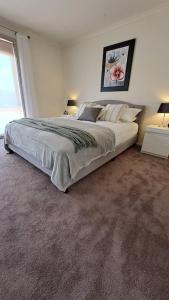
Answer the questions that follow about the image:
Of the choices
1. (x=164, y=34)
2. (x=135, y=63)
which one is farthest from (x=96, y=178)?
(x=164, y=34)

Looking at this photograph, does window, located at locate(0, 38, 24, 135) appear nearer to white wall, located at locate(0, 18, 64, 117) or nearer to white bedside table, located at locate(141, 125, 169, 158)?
white wall, located at locate(0, 18, 64, 117)

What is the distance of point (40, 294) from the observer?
0.83 metres

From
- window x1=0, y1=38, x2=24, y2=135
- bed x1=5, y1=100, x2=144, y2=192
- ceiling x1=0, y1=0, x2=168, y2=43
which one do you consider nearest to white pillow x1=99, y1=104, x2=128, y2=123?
bed x1=5, y1=100, x2=144, y2=192

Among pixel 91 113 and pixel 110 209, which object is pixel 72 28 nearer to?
pixel 91 113

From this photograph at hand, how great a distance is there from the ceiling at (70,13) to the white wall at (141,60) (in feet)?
0.71

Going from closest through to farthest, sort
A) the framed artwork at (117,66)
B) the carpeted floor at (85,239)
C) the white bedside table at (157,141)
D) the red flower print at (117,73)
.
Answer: the carpeted floor at (85,239), the white bedside table at (157,141), the framed artwork at (117,66), the red flower print at (117,73)

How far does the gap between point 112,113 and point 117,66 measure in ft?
4.09

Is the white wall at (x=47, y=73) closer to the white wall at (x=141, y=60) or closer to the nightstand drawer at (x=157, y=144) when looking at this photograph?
the white wall at (x=141, y=60)

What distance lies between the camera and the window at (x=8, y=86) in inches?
130

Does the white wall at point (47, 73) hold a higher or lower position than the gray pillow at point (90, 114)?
higher

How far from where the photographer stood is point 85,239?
116 centimetres

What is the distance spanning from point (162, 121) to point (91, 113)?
Answer: 1.55 m

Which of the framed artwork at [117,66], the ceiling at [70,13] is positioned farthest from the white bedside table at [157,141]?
the ceiling at [70,13]

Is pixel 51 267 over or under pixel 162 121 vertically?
under
